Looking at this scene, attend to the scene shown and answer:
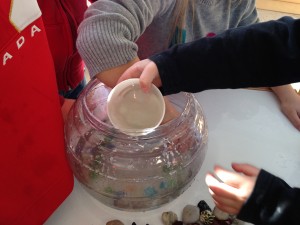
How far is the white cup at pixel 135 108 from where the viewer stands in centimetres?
41

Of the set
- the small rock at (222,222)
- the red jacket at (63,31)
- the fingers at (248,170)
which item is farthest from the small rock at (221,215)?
the red jacket at (63,31)

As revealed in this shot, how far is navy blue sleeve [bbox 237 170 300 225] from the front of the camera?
1.19 ft

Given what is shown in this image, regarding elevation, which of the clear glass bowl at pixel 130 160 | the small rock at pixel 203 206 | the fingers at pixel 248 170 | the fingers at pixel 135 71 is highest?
the fingers at pixel 135 71

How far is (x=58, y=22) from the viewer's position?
20.4 inches

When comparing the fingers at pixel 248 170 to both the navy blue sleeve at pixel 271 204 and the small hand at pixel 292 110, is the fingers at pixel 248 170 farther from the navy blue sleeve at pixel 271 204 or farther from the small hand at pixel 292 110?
the small hand at pixel 292 110

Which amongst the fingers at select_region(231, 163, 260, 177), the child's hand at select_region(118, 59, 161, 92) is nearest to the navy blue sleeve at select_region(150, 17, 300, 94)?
the child's hand at select_region(118, 59, 161, 92)

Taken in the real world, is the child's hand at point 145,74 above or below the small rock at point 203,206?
above

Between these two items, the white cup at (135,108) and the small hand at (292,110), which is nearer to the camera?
the white cup at (135,108)

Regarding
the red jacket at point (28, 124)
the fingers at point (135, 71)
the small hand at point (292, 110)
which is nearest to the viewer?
the red jacket at point (28, 124)

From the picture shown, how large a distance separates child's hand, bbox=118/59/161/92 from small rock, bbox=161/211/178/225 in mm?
175

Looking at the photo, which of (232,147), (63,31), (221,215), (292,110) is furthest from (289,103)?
(63,31)

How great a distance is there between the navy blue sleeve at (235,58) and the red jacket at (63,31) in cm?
16

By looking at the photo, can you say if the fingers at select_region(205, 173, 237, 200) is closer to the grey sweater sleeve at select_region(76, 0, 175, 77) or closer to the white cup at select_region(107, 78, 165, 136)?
the white cup at select_region(107, 78, 165, 136)

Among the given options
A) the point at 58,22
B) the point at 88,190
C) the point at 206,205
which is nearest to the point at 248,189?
the point at 206,205
